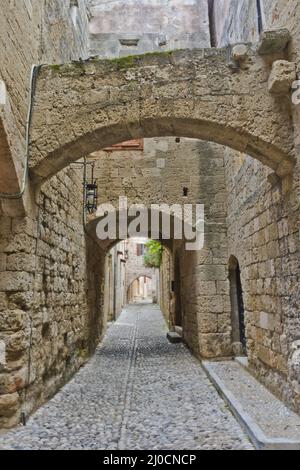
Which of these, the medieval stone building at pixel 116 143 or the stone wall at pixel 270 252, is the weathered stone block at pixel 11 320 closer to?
the medieval stone building at pixel 116 143

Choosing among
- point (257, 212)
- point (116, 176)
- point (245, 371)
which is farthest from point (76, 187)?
point (245, 371)

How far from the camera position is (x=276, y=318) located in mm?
3869

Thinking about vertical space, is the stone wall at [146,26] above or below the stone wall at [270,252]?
above

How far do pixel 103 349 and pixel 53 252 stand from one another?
408 centimetres

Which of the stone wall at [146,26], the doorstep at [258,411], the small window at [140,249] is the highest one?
the stone wall at [146,26]

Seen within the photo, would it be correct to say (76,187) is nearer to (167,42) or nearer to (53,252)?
(53,252)

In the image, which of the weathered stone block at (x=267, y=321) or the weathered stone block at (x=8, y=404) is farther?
the weathered stone block at (x=267, y=321)

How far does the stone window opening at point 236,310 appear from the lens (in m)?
6.32

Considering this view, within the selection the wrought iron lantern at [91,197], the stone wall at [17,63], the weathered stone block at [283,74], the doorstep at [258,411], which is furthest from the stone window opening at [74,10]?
the doorstep at [258,411]

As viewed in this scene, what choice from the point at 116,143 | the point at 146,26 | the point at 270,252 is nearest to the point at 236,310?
the point at 270,252

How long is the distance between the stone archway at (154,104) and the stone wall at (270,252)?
332 millimetres

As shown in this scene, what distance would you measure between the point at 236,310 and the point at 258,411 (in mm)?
3198

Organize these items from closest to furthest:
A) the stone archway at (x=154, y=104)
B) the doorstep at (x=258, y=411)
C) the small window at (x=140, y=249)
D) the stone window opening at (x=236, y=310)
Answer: the doorstep at (x=258, y=411) → the stone archway at (x=154, y=104) → the stone window opening at (x=236, y=310) → the small window at (x=140, y=249)

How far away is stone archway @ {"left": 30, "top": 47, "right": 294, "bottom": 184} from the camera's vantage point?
3400mm
